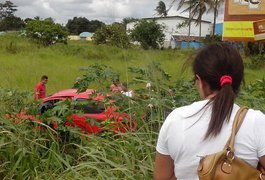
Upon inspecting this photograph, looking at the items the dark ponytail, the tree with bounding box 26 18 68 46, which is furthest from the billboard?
the tree with bounding box 26 18 68 46

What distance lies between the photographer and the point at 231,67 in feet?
6.12

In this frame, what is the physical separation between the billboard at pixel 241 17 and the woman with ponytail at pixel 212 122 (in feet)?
31.7

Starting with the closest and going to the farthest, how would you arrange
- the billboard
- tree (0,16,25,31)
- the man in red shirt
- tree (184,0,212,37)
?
the man in red shirt < the billboard < tree (184,0,212,37) < tree (0,16,25,31)

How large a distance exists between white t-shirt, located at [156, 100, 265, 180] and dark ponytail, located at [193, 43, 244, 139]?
3 cm

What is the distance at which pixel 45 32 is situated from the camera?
121 ft

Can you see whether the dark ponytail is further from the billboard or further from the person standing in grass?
the billboard

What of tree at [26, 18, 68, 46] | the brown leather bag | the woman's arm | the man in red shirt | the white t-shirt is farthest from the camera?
tree at [26, 18, 68, 46]

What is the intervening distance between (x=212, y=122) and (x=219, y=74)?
7.7 inches

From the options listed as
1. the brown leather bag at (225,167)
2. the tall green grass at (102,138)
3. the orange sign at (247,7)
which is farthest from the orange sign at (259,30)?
the brown leather bag at (225,167)

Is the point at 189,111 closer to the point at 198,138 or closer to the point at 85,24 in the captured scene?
the point at 198,138

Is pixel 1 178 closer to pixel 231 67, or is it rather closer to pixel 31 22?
pixel 231 67

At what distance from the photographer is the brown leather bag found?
1700 millimetres

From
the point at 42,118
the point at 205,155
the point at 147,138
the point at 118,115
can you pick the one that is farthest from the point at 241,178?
the point at 42,118

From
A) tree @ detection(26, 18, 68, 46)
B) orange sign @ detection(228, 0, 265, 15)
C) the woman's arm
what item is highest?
orange sign @ detection(228, 0, 265, 15)
